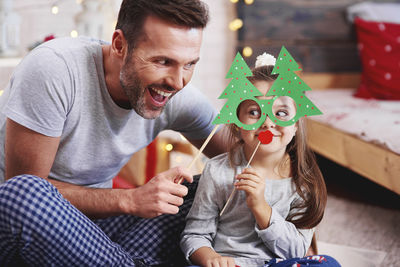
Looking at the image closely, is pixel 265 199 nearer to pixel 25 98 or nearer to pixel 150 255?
pixel 150 255

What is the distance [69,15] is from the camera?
249cm

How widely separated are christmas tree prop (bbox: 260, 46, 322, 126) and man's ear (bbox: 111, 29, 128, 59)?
1.34 feet

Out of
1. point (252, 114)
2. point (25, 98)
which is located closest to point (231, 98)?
point (252, 114)

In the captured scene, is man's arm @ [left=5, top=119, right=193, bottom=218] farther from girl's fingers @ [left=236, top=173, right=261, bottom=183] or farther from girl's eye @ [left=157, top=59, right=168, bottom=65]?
girl's eye @ [left=157, top=59, right=168, bottom=65]

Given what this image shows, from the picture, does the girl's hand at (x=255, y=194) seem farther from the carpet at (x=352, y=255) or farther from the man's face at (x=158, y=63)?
the carpet at (x=352, y=255)

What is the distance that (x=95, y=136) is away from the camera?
133 centimetres

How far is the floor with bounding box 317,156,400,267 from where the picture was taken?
1.84m

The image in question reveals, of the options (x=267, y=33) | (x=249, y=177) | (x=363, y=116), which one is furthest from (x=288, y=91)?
(x=267, y=33)

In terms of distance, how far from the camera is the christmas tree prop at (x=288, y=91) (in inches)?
43.6

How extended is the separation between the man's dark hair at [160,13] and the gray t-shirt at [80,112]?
0.14 meters

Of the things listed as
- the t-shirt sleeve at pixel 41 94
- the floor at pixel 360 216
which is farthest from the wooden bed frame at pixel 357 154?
the t-shirt sleeve at pixel 41 94

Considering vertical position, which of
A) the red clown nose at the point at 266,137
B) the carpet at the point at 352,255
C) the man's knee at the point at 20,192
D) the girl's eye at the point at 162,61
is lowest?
the carpet at the point at 352,255

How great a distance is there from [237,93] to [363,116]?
122 centimetres

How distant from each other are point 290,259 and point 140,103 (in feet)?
1.77
